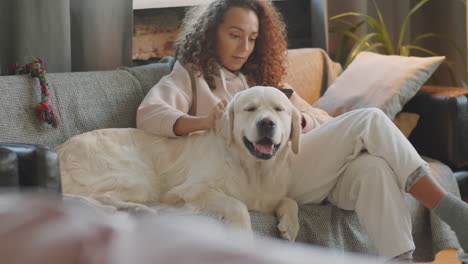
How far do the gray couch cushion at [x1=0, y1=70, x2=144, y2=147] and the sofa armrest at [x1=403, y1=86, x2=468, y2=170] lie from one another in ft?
4.26

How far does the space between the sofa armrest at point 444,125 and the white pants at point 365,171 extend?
2.32 ft

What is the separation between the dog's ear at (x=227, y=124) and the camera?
213cm

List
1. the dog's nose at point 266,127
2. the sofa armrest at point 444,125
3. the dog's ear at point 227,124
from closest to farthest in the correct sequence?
the dog's nose at point 266,127
the dog's ear at point 227,124
the sofa armrest at point 444,125

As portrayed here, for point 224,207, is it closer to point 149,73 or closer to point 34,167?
point 34,167

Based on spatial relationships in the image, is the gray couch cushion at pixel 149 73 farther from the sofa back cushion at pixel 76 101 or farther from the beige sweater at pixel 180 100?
the beige sweater at pixel 180 100

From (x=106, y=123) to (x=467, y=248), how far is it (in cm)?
137

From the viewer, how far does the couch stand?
2.10m

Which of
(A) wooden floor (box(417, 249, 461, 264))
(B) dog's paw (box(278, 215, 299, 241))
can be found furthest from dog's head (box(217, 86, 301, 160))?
(A) wooden floor (box(417, 249, 461, 264))

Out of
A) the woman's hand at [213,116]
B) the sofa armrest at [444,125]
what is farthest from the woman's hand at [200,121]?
the sofa armrest at [444,125]

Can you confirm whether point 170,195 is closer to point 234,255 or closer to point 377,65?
point 377,65

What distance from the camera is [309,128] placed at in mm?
2473

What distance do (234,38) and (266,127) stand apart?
2.22ft

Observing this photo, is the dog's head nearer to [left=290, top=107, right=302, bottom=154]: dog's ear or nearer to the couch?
[left=290, top=107, right=302, bottom=154]: dog's ear

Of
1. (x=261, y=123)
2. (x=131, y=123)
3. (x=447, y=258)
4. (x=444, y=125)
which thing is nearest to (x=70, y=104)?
(x=131, y=123)
